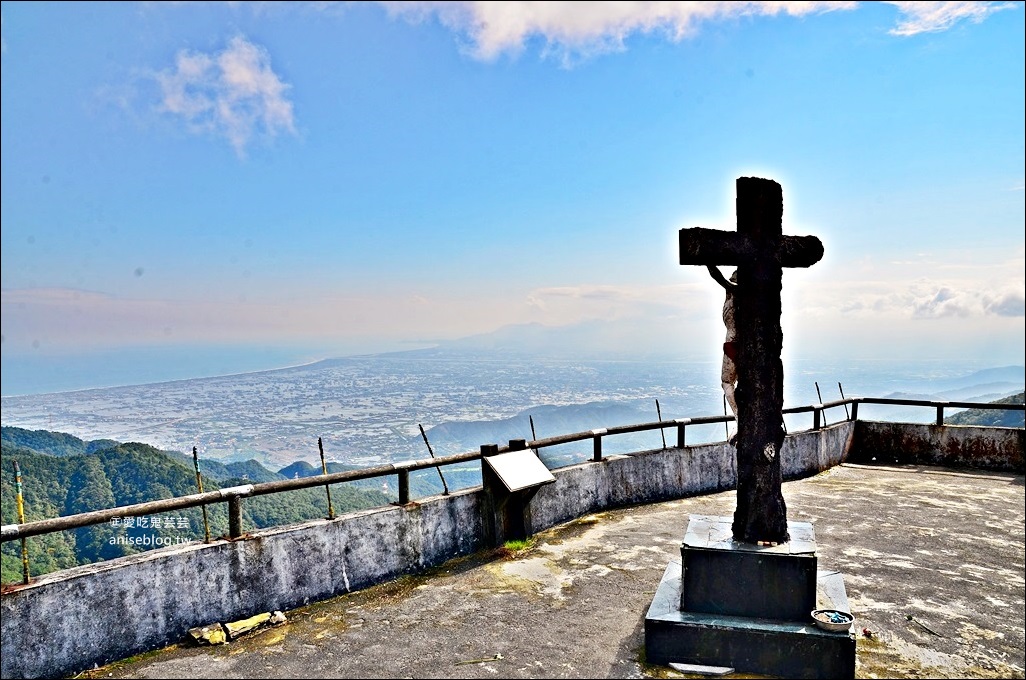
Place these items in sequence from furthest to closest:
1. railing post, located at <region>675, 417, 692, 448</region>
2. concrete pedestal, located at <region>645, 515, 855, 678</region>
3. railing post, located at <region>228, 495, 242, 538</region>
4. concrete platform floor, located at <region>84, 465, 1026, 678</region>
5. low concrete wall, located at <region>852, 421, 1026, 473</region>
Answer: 1. low concrete wall, located at <region>852, 421, 1026, 473</region>
2. railing post, located at <region>675, 417, 692, 448</region>
3. railing post, located at <region>228, 495, 242, 538</region>
4. concrete platform floor, located at <region>84, 465, 1026, 678</region>
5. concrete pedestal, located at <region>645, 515, 855, 678</region>

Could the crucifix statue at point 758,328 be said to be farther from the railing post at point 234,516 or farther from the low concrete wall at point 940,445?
the low concrete wall at point 940,445

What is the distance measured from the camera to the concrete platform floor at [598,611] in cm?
522

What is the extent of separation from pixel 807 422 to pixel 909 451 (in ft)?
8.34

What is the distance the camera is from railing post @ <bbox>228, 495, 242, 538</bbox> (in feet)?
20.1

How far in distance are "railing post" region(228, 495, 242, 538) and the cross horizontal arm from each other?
4.55m

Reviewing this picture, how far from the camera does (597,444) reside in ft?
32.1

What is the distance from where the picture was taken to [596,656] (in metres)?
5.36

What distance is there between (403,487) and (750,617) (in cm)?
379

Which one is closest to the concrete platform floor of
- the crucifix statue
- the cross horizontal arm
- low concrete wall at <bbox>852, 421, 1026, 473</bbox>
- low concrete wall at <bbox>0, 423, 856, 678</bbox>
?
low concrete wall at <bbox>0, 423, 856, 678</bbox>

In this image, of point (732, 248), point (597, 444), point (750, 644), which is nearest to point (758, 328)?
point (732, 248)

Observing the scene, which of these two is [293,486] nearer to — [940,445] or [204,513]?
[204,513]

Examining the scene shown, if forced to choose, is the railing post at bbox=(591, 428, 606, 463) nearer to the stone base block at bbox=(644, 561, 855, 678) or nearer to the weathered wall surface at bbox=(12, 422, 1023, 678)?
the weathered wall surface at bbox=(12, 422, 1023, 678)

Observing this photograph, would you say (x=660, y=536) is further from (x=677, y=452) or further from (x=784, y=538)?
(x=784, y=538)

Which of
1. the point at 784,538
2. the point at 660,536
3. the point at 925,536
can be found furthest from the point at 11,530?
the point at 925,536
